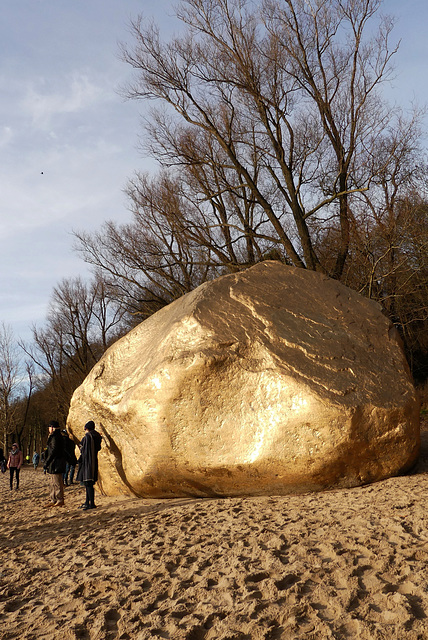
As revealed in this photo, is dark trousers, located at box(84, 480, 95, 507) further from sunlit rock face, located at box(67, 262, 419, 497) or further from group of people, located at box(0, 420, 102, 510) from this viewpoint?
sunlit rock face, located at box(67, 262, 419, 497)

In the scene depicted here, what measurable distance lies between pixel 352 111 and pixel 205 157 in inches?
195

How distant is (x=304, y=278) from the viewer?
8.66m

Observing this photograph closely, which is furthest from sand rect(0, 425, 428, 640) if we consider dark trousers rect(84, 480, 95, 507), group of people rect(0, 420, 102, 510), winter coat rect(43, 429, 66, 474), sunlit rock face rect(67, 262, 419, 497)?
winter coat rect(43, 429, 66, 474)

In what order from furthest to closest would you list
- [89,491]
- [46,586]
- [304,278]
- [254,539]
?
[304,278] → [89,491] → [254,539] → [46,586]

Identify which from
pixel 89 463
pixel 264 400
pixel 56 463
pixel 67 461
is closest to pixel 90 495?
pixel 89 463

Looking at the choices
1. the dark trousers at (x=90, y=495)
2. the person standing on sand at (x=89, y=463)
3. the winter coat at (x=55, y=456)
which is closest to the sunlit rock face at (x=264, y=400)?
the person standing on sand at (x=89, y=463)

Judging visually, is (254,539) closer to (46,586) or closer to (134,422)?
(46,586)

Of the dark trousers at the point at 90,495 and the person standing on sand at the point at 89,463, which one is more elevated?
the person standing on sand at the point at 89,463

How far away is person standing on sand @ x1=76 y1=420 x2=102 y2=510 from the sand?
1349 mm

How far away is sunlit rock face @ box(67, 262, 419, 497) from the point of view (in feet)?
21.9

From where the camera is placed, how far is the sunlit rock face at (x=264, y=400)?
6.66 m

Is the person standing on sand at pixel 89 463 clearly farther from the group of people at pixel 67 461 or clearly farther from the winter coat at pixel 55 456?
the winter coat at pixel 55 456

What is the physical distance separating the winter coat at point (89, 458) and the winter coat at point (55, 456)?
0.85 meters

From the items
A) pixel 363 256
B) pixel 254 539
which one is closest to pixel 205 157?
pixel 363 256
